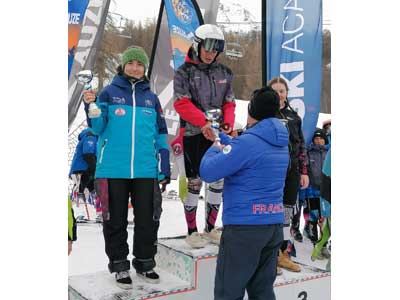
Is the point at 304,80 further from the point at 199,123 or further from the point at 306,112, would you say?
the point at 199,123

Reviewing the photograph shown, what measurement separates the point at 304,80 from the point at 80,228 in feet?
13.3

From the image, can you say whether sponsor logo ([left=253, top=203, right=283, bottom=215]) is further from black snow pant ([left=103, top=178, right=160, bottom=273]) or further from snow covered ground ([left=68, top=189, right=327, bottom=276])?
snow covered ground ([left=68, top=189, right=327, bottom=276])

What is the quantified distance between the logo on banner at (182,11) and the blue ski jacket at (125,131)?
14.0ft

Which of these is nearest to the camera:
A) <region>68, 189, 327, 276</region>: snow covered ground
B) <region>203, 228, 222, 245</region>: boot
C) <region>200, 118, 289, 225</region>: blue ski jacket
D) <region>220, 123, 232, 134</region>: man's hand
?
<region>200, 118, 289, 225</region>: blue ski jacket

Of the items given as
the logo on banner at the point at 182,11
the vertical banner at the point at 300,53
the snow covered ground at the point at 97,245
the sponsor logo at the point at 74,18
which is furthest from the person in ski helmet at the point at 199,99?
the logo on banner at the point at 182,11

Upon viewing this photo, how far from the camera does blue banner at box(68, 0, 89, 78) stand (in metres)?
6.26

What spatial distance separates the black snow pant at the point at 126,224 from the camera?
2932 mm

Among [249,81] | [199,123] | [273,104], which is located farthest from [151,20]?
[273,104]

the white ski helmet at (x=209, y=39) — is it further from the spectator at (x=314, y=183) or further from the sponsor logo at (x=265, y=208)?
the spectator at (x=314, y=183)

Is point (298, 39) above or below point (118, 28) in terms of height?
below

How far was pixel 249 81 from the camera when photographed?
37.9 ft

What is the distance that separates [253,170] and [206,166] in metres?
0.26

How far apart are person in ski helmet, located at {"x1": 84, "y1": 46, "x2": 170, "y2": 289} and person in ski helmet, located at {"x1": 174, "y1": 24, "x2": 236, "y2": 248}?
303 mm

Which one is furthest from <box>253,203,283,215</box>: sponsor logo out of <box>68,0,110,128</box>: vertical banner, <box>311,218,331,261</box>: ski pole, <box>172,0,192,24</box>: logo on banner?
<box>172,0,192,24</box>: logo on banner
